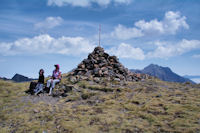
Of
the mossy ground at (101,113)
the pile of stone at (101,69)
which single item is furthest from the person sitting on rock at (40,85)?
the pile of stone at (101,69)

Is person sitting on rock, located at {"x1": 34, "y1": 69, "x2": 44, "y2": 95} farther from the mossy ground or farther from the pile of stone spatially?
the pile of stone

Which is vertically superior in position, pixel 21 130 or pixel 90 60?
pixel 90 60

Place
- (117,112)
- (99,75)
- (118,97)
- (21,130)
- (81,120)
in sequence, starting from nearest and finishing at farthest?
(21,130), (81,120), (117,112), (118,97), (99,75)

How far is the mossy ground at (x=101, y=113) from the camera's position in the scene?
10202 mm

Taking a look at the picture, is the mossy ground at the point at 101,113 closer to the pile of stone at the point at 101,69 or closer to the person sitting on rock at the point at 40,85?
the person sitting on rock at the point at 40,85

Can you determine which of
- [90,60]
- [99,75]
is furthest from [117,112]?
[90,60]

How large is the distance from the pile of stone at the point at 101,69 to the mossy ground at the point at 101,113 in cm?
496

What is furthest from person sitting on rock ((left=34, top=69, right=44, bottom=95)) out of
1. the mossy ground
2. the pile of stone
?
the pile of stone

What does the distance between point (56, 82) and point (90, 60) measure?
837cm

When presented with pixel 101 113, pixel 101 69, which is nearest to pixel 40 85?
pixel 101 69

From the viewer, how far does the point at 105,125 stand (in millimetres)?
10516

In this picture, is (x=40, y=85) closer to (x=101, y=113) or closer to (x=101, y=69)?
(x=101, y=69)

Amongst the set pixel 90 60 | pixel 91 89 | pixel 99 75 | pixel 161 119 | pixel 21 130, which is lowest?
pixel 21 130

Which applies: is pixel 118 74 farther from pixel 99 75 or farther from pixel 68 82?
pixel 68 82
